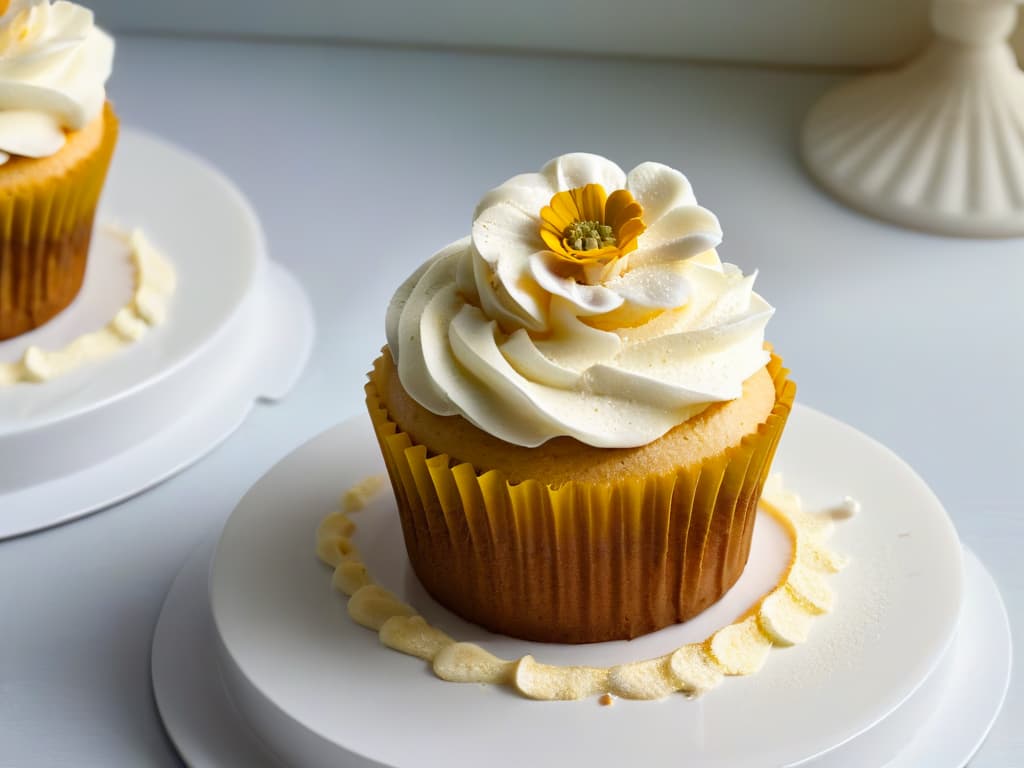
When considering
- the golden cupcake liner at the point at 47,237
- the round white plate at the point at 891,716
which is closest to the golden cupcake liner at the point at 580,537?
the round white plate at the point at 891,716

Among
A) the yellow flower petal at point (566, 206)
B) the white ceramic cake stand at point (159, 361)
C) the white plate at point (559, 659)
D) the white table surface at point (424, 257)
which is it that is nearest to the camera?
the white plate at point (559, 659)

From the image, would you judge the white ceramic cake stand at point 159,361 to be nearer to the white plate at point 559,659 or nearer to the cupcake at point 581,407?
the white plate at point 559,659

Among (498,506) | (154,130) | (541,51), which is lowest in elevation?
(154,130)

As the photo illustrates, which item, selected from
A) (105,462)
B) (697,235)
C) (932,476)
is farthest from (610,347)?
(105,462)

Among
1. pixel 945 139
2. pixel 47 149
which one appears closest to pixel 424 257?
pixel 47 149

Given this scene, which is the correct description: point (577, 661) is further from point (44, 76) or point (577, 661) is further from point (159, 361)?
point (44, 76)

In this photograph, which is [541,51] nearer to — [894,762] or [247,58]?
[247,58]
